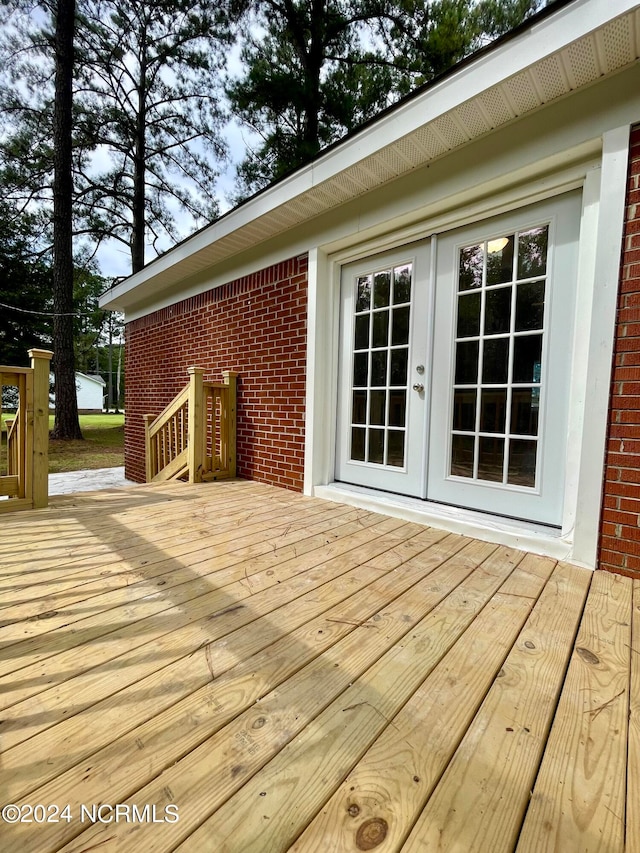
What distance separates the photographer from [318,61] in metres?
6.51

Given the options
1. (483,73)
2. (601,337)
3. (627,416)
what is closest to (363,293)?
(483,73)

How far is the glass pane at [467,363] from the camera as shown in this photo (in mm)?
2441

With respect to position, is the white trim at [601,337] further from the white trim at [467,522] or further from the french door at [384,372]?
the french door at [384,372]

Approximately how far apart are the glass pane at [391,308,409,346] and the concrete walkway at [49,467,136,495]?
13.6 ft

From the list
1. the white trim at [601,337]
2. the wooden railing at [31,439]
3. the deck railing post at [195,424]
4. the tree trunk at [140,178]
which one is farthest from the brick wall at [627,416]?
the tree trunk at [140,178]

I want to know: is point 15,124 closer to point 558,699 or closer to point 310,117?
point 310,117

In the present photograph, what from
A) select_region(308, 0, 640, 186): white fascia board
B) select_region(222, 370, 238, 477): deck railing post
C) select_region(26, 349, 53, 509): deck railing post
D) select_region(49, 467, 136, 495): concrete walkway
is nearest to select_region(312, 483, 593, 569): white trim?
select_region(222, 370, 238, 477): deck railing post

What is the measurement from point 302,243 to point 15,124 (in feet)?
32.3

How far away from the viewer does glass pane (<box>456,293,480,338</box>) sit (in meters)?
2.43

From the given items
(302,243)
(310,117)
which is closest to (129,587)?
(302,243)

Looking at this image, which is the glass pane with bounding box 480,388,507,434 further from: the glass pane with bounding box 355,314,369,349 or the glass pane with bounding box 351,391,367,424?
the glass pane with bounding box 355,314,369,349

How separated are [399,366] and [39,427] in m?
2.60

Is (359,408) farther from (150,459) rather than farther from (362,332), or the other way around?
(150,459)

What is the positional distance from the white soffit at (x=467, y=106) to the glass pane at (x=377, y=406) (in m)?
1.48
